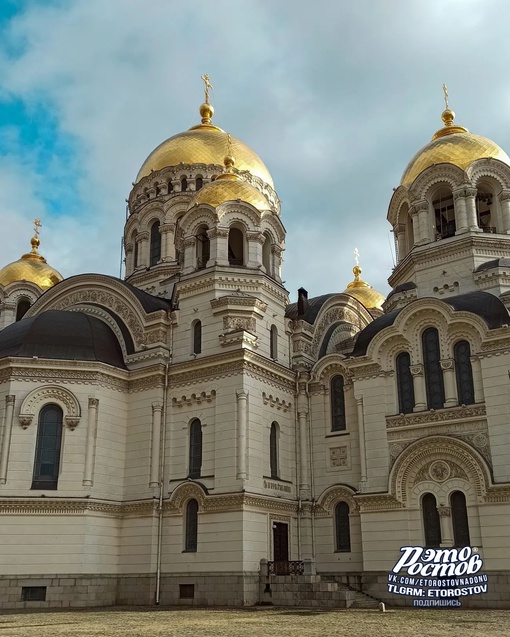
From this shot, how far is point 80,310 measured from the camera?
1083 inches

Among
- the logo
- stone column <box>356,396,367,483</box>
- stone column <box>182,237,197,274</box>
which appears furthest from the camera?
→ stone column <box>182,237,197,274</box>

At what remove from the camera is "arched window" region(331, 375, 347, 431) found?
2445 centimetres

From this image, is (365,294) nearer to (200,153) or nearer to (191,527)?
(200,153)

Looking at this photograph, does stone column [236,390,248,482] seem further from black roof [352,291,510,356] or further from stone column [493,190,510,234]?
stone column [493,190,510,234]

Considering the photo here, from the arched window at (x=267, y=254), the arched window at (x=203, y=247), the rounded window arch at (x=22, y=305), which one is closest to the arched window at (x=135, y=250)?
the arched window at (x=203, y=247)

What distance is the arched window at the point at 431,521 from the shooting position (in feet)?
68.4

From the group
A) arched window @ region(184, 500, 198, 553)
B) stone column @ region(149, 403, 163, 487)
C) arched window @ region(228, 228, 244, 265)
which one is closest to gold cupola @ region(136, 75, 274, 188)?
arched window @ region(228, 228, 244, 265)

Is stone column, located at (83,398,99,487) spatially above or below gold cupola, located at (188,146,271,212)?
below

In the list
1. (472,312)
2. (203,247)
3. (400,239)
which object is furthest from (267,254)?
(472,312)

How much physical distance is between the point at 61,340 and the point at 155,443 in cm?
471

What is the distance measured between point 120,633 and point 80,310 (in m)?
16.4

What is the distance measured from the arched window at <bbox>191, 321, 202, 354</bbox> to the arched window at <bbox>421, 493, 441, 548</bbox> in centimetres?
883

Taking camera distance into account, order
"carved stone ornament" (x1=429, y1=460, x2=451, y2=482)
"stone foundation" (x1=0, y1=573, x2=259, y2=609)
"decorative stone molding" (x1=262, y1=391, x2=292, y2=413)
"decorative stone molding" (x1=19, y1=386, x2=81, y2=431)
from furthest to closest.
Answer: "decorative stone molding" (x1=262, y1=391, x2=292, y2=413) → "decorative stone molding" (x1=19, y1=386, x2=81, y2=431) → "carved stone ornament" (x1=429, y1=460, x2=451, y2=482) → "stone foundation" (x1=0, y1=573, x2=259, y2=609)

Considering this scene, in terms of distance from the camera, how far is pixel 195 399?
76.9ft
